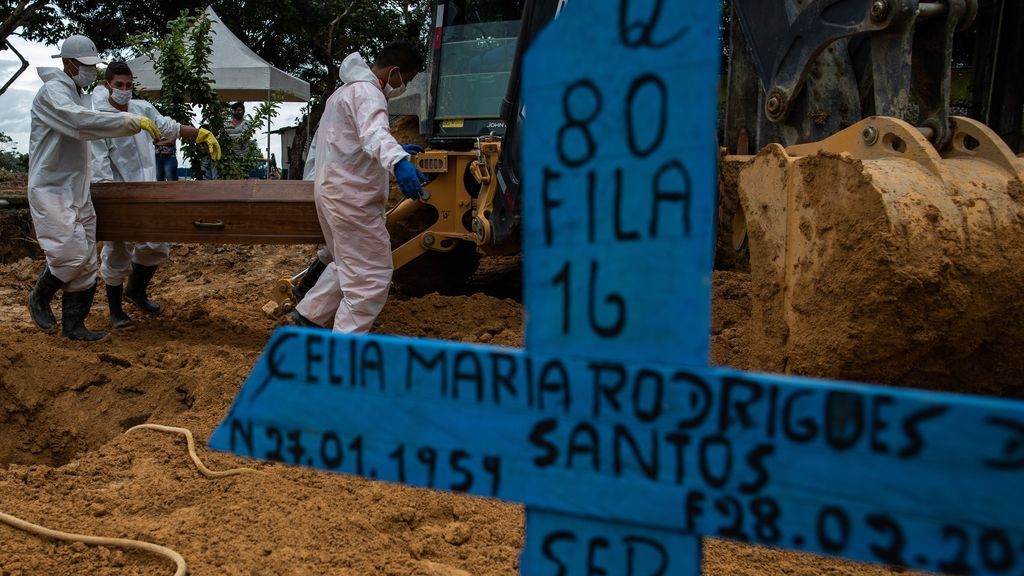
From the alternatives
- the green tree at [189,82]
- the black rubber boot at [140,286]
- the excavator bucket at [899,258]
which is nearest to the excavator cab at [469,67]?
the black rubber boot at [140,286]

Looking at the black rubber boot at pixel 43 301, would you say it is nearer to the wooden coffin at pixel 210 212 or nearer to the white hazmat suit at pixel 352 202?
the wooden coffin at pixel 210 212

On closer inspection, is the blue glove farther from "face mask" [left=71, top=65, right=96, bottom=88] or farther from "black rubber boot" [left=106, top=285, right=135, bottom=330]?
"black rubber boot" [left=106, top=285, right=135, bottom=330]

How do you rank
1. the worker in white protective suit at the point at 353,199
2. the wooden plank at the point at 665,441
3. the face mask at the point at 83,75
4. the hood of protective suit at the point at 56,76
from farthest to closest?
the face mask at the point at 83,75 < the hood of protective suit at the point at 56,76 < the worker in white protective suit at the point at 353,199 < the wooden plank at the point at 665,441

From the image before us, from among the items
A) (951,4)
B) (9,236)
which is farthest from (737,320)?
(9,236)

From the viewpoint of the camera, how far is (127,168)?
691 centimetres

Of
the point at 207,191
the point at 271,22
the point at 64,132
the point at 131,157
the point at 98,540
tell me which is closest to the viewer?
the point at 98,540

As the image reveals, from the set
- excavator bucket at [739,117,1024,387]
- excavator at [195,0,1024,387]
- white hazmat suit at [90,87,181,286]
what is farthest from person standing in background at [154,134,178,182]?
excavator bucket at [739,117,1024,387]

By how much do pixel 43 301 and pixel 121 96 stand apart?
5.04 ft

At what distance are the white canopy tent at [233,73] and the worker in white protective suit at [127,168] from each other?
6.39 metres

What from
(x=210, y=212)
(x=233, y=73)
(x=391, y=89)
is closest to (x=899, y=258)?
(x=391, y=89)

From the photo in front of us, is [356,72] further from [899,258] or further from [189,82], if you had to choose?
[189,82]

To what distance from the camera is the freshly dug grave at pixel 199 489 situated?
252 cm

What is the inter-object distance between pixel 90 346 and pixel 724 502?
5.19 meters

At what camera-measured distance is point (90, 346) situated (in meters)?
5.42
